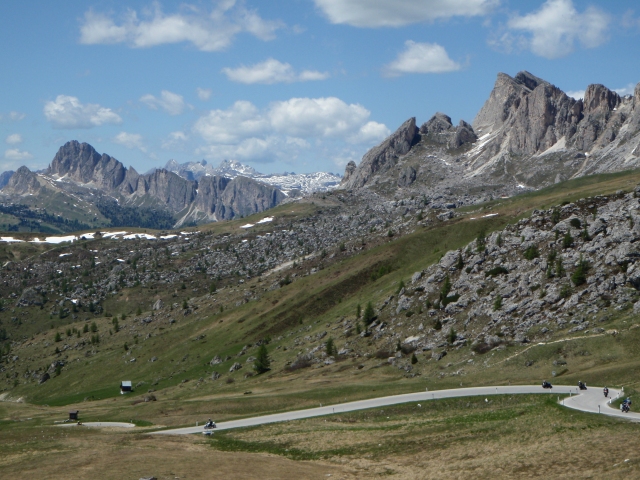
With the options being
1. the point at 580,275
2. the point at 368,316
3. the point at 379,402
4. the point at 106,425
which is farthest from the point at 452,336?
the point at 106,425

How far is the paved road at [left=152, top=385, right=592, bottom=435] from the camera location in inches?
2906

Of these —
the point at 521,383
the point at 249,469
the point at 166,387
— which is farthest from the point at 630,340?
the point at 166,387

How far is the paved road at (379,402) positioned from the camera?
242 feet

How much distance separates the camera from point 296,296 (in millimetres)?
177125

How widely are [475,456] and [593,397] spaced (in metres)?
25.9

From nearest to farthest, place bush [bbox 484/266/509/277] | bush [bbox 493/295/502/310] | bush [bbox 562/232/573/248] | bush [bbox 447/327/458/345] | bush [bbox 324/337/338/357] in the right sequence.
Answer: bush [bbox 447/327/458/345], bush [bbox 493/295/502/310], bush [bbox 562/232/573/248], bush [bbox 484/266/509/277], bush [bbox 324/337/338/357]

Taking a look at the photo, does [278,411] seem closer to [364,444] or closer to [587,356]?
[364,444]

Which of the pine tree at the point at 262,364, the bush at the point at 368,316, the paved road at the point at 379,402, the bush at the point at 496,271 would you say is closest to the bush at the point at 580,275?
the bush at the point at 496,271

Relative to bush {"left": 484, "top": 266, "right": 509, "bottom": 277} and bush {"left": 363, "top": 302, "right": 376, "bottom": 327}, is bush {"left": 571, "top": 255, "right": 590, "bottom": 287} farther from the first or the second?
bush {"left": 363, "top": 302, "right": 376, "bottom": 327}

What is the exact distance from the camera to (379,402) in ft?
259

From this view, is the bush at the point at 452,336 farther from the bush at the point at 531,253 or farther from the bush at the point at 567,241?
the bush at the point at 567,241

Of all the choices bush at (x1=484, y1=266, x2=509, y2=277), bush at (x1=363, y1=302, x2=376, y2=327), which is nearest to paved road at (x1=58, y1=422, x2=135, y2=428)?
bush at (x1=363, y1=302, x2=376, y2=327)

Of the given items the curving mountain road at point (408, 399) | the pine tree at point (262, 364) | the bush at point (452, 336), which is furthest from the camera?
the pine tree at point (262, 364)

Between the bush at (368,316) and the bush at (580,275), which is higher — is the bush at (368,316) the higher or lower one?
the lower one
